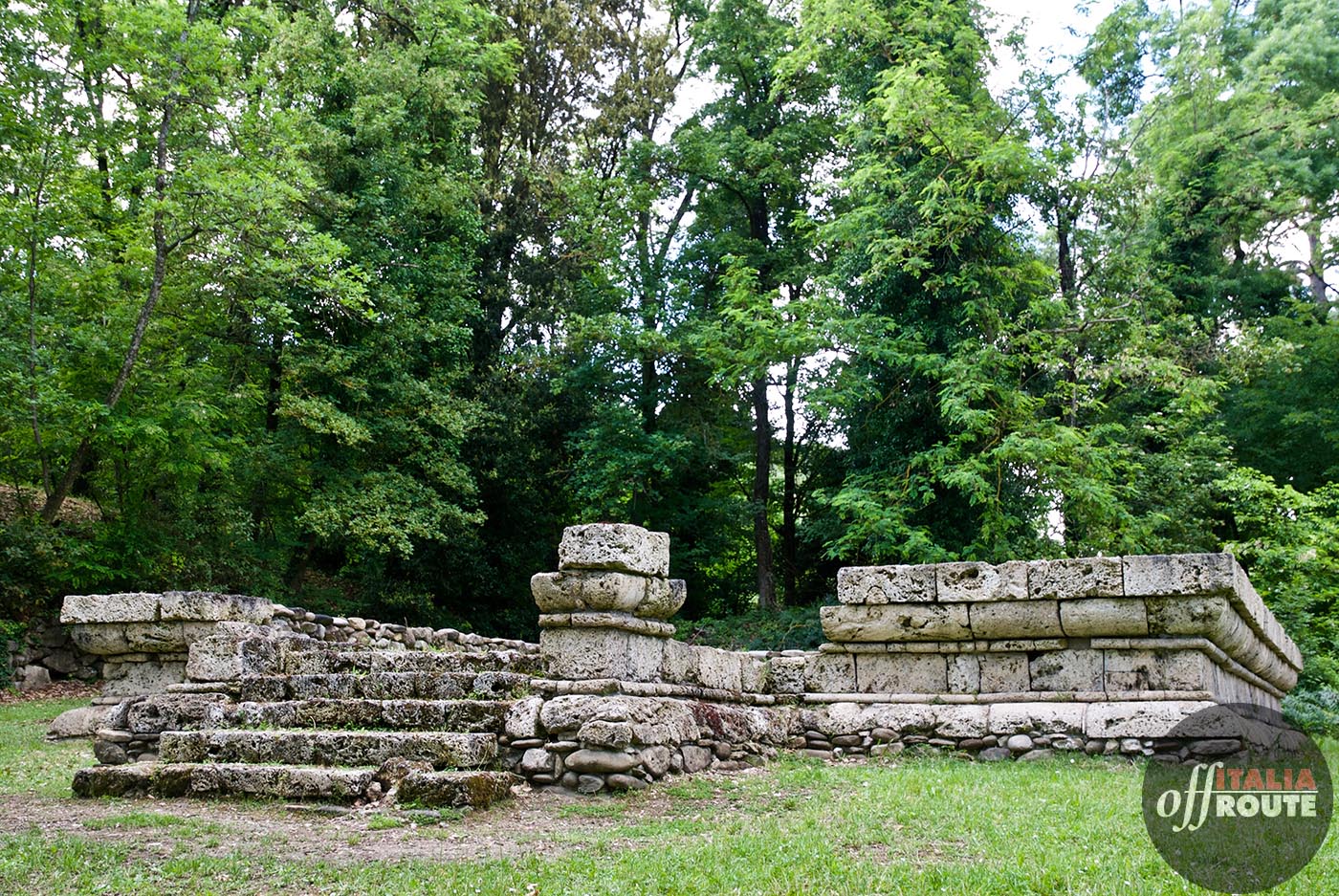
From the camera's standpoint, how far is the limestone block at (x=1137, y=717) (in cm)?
800

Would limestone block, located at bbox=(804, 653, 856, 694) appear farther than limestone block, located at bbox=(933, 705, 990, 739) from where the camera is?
Yes

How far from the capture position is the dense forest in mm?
16109

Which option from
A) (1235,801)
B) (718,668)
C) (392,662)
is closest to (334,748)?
(392,662)

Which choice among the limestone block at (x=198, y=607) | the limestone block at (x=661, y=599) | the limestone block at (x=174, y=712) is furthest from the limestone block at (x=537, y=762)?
the limestone block at (x=198, y=607)

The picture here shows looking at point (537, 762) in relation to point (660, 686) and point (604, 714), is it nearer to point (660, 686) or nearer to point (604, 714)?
point (604, 714)

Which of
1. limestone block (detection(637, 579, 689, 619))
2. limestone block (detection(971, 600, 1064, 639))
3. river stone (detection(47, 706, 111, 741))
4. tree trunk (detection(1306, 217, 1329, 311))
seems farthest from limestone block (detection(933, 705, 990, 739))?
tree trunk (detection(1306, 217, 1329, 311))

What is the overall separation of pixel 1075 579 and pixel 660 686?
3.45 metres

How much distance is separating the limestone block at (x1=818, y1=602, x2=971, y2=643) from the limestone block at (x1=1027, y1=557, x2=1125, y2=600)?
65cm

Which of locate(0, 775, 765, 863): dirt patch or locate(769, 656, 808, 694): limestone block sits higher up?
locate(769, 656, 808, 694): limestone block

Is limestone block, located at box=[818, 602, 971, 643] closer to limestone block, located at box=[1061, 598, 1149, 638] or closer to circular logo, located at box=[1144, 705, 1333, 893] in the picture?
limestone block, located at box=[1061, 598, 1149, 638]

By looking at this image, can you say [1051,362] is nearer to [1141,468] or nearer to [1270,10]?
[1141,468]

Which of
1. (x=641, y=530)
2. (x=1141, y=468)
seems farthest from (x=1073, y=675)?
(x=1141, y=468)

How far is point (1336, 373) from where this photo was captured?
20.9 m

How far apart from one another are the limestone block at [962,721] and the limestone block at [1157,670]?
1011mm
